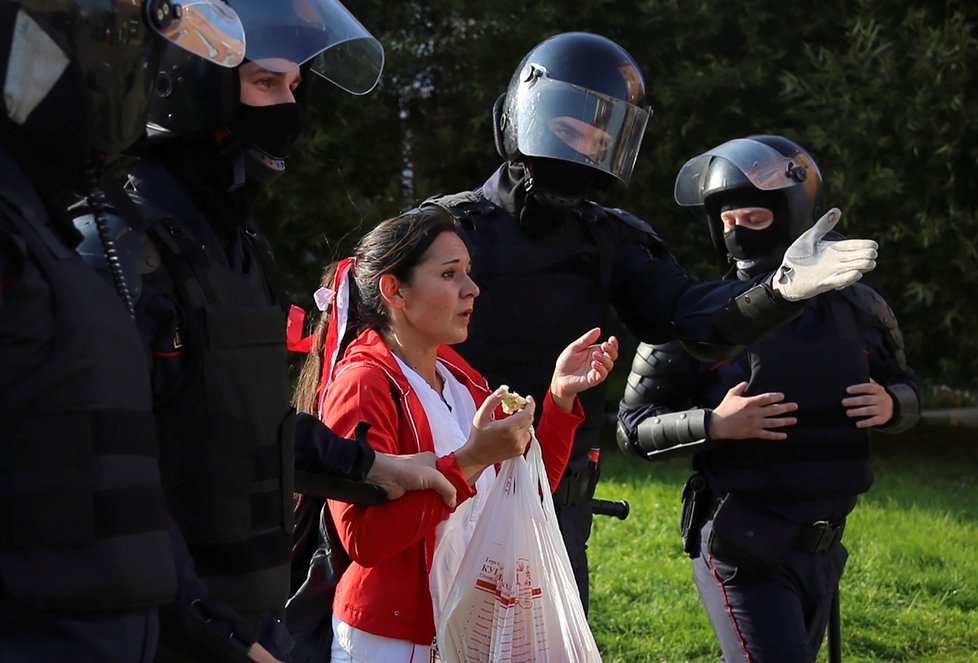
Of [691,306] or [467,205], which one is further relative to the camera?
[467,205]

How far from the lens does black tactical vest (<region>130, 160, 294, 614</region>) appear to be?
243cm

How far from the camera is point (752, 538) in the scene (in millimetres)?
4359

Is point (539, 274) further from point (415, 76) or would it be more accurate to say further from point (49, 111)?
point (415, 76)

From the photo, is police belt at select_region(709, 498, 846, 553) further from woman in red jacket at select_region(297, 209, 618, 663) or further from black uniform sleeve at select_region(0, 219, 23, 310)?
black uniform sleeve at select_region(0, 219, 23, 310)

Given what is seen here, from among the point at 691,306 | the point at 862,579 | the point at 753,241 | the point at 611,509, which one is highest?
the point at 753,241

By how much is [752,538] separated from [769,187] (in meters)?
1.12

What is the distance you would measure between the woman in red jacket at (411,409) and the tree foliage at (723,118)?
8.58 metres

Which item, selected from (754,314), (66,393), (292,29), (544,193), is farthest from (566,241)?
(66,393)

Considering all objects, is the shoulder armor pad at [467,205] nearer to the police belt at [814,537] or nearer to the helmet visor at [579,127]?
the helmet visor at [579,127]

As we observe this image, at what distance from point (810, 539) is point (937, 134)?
27.6ft

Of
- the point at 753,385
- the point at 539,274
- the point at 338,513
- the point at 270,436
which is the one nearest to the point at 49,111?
the point at 270,436

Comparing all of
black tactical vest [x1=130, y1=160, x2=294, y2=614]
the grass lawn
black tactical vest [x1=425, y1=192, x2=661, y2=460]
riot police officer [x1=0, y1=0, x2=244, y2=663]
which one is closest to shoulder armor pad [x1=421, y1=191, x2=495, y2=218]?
black tactical vest [x1=425, y1=192, x2=661, y2=460]

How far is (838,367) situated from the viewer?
4516 mm

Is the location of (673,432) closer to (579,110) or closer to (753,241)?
(753,241)
